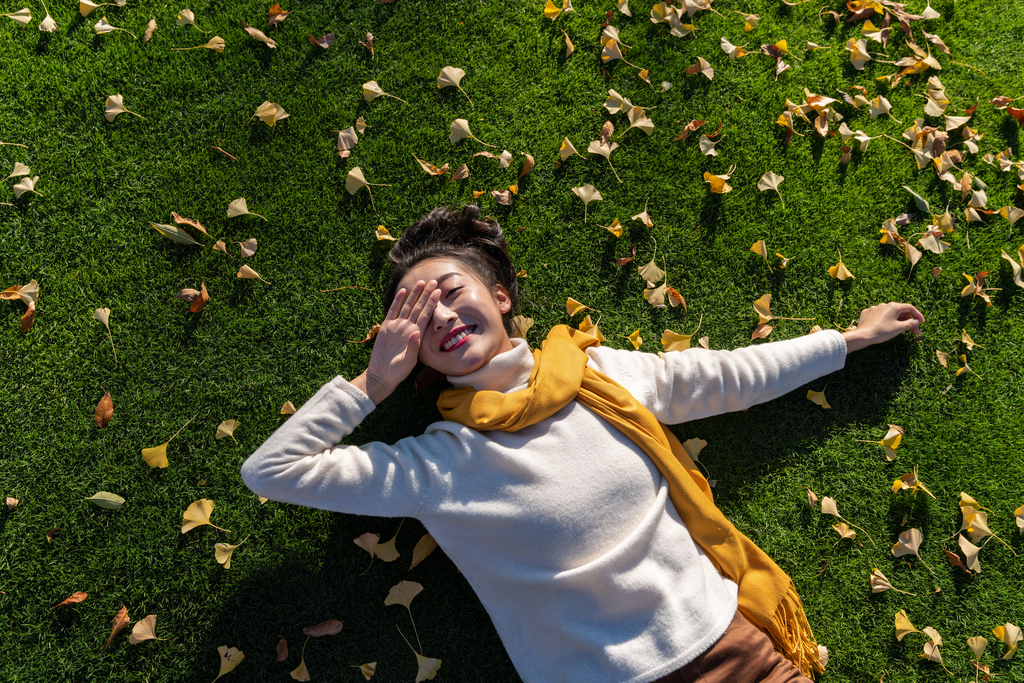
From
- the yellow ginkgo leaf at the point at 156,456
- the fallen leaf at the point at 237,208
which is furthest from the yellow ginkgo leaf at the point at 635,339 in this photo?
the yellow ginkgo leaf at the point at 156,456

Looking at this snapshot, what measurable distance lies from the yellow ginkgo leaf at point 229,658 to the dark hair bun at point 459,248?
78.0 inches

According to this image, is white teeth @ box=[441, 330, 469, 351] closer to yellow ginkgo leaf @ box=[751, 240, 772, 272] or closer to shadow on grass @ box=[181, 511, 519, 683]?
shadow on grass @ box=[181, 511, 519, 683]

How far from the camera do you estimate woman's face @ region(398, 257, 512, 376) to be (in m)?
2.67

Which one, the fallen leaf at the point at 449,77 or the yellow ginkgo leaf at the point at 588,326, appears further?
the fallen leaf at the point at 449,77

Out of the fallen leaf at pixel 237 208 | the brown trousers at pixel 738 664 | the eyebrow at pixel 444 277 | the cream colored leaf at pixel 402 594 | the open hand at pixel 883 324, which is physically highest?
the eyebrow at pixel 444 277

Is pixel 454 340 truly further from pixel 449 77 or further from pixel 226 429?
pixel 449 77

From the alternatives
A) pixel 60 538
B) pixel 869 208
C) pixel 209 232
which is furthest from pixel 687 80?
pixel 60 538

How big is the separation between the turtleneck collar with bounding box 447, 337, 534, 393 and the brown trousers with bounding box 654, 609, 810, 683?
4.96 feet

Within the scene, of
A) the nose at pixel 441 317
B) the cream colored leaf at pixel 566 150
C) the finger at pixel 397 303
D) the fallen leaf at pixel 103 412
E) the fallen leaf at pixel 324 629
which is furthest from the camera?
the cream colored leaf at pixel 566 150

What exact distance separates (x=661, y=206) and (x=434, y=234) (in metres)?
1.48

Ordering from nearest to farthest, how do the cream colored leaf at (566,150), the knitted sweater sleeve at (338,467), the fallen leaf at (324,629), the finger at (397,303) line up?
the knitted sweater sleeve at (338,467), the finger at (397,303), the fallen leaf at (324,629), the cream colored leaf at (566,150)

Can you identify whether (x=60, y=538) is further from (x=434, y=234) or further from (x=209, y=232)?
(x=434, y=234)

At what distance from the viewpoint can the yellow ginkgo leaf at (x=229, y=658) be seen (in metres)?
2.91

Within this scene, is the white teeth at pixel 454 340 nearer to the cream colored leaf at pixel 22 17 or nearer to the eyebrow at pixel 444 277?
the eyebrow at pixel 444 277
